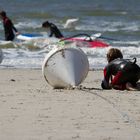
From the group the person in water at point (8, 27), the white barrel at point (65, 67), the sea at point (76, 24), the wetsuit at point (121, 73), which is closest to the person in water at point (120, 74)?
the wetsuit at point (121, 73)

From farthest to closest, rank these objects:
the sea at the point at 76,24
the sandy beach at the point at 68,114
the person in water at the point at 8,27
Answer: the person in water at the point at 8,27 → the sea at the point at 76,24 → the sandy beach at the point at 68,114

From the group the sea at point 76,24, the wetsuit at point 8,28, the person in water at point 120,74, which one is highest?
the person in water at point 120,74

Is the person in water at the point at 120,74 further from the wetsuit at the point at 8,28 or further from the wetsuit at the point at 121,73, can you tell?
the wetsuit at the point at 8,28

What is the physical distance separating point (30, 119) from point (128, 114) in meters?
1.06

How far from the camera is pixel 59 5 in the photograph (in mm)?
41250

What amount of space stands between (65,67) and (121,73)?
77cm

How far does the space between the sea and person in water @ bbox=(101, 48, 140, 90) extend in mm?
4663

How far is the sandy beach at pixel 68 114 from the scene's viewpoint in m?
6.12

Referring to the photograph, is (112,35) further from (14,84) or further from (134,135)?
(134,135)

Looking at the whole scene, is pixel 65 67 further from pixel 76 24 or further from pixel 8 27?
pixel 76 24

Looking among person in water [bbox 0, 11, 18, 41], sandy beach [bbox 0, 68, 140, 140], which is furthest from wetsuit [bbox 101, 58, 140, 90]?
person in water [bbox 0, 11, 18, 41]

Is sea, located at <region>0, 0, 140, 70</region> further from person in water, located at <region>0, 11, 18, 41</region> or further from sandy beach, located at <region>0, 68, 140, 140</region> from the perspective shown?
sandy beach, located at <region>0, 68, 140, 140</region>

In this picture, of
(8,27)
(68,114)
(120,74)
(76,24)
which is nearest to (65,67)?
(120,74)

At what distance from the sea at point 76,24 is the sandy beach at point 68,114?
5.41 meters
